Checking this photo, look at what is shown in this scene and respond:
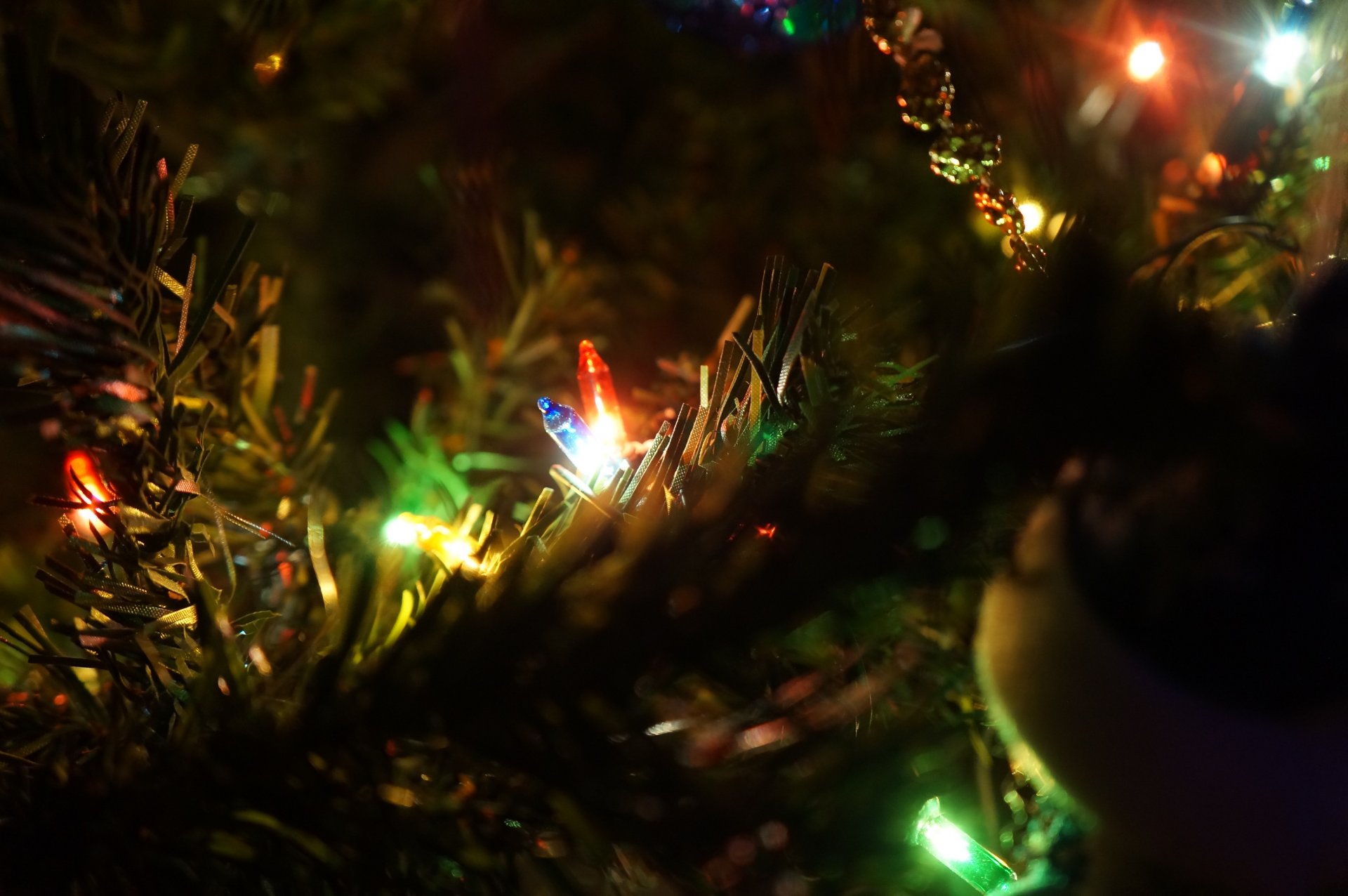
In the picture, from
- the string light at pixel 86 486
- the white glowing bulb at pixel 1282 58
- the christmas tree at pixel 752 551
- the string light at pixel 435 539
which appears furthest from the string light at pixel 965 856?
the white glowing bulb at pixel 1282 58

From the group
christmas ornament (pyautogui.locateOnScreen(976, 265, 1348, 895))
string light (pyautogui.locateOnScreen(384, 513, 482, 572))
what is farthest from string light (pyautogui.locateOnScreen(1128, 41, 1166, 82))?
string light (pyautogui.locateOnScreen(384, 513, 482, 572))

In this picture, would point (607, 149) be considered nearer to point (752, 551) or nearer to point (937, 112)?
point (937, 112)

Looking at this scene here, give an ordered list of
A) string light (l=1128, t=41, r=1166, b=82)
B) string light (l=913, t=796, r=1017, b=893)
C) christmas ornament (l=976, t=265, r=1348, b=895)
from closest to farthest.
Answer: christmas ornament (l=976, t=265, r=1348, b=895), string light (l=913, t=796, r=1017, b=893), string light (l=1128, t=41, r=1166, b=82)

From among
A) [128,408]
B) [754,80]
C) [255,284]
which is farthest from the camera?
[754,80]

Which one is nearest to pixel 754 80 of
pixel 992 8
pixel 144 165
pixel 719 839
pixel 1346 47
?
pixel 992 8

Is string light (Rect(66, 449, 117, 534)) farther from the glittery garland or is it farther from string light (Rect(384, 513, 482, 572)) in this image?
the glittery garland

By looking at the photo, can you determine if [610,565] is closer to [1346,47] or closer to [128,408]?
[128,408]

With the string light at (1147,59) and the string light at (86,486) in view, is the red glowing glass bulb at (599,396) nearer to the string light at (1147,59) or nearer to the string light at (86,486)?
the string light at (86,486)
